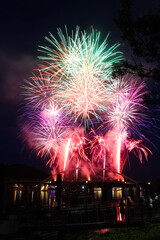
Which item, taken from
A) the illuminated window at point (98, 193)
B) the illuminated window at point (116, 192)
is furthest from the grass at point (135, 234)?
the illuminated window at point (116, 192)

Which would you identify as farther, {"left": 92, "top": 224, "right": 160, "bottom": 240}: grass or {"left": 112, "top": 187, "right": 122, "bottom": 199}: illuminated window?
{"left": 112, "top": 187, "right": 122, "bottom": 199}: illuminated window

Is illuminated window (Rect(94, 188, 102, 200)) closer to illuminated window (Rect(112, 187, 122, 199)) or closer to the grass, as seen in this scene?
illuminated window (Rect(112, 187, 122, 199))

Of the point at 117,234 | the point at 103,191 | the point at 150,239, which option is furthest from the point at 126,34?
the point at 103,191

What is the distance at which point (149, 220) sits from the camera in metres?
13.3

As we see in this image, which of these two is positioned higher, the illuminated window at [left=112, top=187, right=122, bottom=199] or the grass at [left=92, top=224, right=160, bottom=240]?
the illuminated window at [left=112, top=187, right=122, bottom=199]

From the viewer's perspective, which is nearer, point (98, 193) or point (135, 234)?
point (135, 234)

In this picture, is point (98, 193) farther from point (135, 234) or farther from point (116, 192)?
point (135, 234)

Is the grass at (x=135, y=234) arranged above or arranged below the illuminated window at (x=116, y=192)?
below

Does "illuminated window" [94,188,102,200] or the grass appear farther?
"illuminated window" [94,188,102,200]

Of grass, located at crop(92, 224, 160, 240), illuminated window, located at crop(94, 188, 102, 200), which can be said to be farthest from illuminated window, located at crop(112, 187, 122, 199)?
grass, located at crop(92, 224, 160, 240)

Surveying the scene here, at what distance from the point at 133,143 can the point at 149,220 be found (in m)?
12.3

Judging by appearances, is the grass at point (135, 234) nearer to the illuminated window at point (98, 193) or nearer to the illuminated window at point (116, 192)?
the illuminated window at point (98, 193)

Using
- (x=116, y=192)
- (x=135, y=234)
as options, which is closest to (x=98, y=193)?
(x=116, y=192)

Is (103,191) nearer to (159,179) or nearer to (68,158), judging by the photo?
(68,158)
